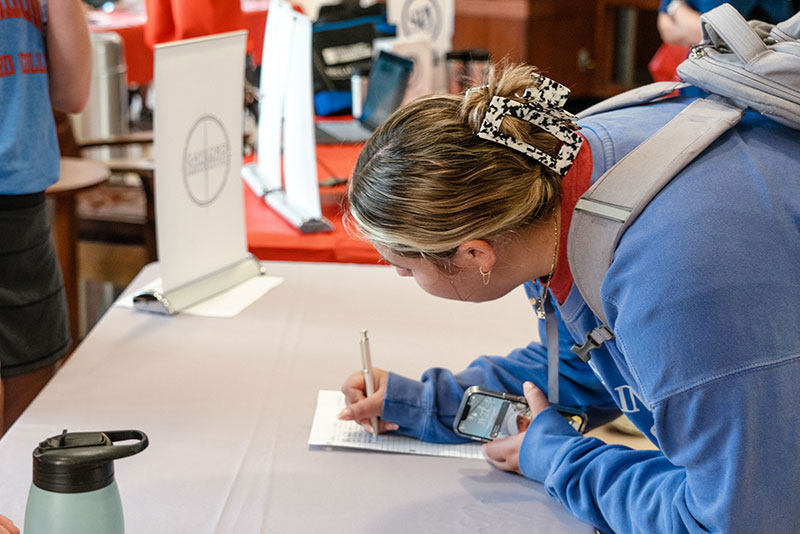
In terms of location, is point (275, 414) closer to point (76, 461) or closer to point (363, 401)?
point (363, 401)

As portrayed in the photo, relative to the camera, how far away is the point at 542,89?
38.5 inches

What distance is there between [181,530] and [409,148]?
1.64ft

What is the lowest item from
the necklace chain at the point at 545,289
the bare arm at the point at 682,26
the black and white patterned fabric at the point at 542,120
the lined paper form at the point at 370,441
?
the lined paper form at the point at 370,441

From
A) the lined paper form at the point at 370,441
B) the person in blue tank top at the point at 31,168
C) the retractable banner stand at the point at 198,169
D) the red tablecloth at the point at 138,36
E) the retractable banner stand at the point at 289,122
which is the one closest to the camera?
the lined paper form at the point at 370,441

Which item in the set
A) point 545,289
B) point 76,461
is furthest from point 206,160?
point 76,461

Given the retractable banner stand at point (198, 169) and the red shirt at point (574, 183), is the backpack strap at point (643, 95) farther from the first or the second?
the retractable banner stand at point (198, 169)

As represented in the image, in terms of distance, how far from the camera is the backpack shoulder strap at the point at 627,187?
2.91 feet

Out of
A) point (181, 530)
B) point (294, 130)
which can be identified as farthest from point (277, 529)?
point (294, 130)

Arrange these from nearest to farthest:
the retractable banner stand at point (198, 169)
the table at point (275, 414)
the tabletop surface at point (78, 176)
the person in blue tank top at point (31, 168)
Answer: the table at point (275, 414), the person in blue tank top at point (31, 168), the retractable banner stand at point (198, 169), the tabletop surface at point (78, 176)

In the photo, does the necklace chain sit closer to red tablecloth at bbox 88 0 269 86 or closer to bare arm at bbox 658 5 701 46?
bare arm at bbox 658 5 701 46

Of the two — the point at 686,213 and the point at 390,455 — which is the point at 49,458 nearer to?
the point at 390,455

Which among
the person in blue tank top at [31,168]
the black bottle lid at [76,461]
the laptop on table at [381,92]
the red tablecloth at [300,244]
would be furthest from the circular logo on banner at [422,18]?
the black bottle lid at [76,461]

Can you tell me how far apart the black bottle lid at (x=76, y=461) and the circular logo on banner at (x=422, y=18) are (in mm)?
2638

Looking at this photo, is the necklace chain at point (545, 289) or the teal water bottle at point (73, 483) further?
the necklace chain at point (545, 289)
